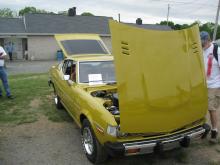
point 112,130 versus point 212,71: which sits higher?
point 212,71

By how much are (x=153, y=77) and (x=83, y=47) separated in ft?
12.4

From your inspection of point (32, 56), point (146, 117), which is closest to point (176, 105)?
point (146, 117)

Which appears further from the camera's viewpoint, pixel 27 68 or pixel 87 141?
pixel 27 68

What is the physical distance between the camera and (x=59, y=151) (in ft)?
16.7

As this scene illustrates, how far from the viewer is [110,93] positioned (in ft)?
18.1

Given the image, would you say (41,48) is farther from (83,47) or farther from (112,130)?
(112,130)

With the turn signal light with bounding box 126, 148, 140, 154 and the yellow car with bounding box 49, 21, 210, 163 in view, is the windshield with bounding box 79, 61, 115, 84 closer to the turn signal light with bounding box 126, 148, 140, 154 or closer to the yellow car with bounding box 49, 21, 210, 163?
the yellow car with bounding box 49, 21, 210, 163

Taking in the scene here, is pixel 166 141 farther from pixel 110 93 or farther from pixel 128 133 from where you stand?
pixel 110 93

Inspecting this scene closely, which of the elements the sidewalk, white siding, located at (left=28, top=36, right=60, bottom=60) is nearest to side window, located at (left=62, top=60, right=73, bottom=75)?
the sidewalk

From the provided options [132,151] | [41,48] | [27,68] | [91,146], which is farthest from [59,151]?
[41,48]

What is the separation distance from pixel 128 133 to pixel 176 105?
767 millimetres

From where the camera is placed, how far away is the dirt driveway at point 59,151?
466 cm

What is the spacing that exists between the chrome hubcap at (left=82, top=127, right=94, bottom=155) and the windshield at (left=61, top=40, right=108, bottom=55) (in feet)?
9.26

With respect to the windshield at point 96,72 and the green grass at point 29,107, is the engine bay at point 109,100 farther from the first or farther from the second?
the green grass at point 29,107
